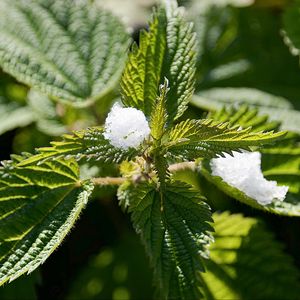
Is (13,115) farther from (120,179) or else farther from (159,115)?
(159,115)

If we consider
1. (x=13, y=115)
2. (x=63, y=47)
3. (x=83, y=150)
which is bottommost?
(x=83, y=150)

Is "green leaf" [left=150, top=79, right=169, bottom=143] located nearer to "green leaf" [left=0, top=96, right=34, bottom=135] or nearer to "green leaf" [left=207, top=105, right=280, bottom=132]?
"green leaf" [left=207, top=105, right=280, bottom=132]

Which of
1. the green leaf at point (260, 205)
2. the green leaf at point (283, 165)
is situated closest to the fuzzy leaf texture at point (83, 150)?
the green leaf at point (260, 205)

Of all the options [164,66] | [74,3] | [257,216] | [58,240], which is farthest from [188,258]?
[74,3]

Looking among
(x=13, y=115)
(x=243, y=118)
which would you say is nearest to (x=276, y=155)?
(x=243, y=118)

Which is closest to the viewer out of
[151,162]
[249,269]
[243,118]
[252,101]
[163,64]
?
[151,162]

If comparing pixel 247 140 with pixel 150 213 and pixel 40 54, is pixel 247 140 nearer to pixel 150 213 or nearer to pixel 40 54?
pixel 150 213

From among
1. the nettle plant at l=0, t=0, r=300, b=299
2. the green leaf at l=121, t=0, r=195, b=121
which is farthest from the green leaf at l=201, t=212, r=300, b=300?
the green leaf at l=121, t=0, r=195, b=121

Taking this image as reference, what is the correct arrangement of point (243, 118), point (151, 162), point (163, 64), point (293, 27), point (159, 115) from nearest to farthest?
point (159, 115) < point (151, 162) < point (163, 64) < point (243, 118) < point (293, 27)
